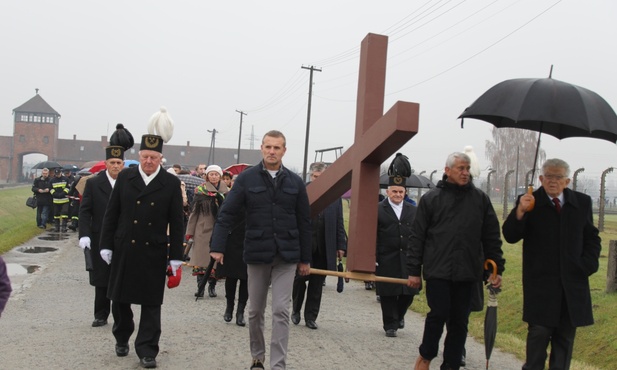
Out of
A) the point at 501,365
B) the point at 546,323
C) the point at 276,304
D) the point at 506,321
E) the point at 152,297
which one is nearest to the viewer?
the point at 546,323

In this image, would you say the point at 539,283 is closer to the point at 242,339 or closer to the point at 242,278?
the point at 242,339

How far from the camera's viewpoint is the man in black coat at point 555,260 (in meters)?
5.58

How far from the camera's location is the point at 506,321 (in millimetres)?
10172

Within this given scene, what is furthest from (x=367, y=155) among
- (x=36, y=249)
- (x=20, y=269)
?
(x=36, y=249)

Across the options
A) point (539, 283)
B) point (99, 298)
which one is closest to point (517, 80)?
point (539, 283)

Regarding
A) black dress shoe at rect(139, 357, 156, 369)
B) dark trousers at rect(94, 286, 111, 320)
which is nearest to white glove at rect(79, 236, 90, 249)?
dark trousers at rect(94, 286, 111, 320)

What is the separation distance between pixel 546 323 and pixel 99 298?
196 inches

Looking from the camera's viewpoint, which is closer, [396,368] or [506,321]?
[396,368]

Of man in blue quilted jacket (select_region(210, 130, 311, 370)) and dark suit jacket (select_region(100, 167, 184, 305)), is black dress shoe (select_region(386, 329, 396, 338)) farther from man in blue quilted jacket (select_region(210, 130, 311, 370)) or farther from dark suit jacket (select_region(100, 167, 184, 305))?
dark suit jacket (select_region(100, 167, 184, 305))

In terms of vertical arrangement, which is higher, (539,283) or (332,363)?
(539,283)

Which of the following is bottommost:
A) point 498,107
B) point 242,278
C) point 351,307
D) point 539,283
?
point 351,307

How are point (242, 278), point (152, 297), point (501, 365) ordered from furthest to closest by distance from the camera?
point (242, 278) < point (501, 365) < point (152, 297)

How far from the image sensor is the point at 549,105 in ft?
17.9

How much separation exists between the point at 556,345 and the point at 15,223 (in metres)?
26.6
